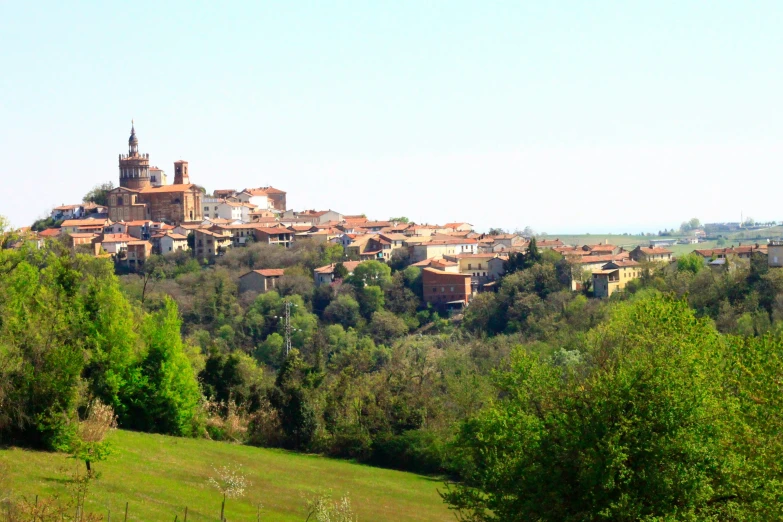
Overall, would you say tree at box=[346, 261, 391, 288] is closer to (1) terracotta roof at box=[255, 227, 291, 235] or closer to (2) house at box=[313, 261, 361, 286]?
(2) house at box=[313, 261, 361, 286]

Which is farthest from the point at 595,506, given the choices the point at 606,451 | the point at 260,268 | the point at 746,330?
the point at 260,268

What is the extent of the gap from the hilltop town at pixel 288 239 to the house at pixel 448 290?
0.22 ft

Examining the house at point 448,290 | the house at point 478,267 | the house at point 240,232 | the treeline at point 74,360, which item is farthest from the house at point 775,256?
the house at point 240,232

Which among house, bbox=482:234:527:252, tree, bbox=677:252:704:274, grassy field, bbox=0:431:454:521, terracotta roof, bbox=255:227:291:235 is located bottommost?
grassy field, bbox=0:431:454:521

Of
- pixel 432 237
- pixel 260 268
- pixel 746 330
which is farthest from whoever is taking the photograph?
pixel 432 237

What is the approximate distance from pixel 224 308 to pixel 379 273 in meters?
11.2

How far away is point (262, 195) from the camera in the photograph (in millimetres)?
107312

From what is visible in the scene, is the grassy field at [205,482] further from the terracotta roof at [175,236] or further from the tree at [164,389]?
the terracotta roof at [175,236]

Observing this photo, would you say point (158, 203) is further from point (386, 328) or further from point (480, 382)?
point (480, 382)

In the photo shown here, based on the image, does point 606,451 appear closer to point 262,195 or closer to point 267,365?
point 267,365

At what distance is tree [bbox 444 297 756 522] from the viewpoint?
15141mm

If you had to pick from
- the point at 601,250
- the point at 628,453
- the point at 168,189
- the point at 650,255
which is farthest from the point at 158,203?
the point at 628,453

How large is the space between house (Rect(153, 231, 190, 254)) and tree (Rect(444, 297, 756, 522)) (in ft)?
223

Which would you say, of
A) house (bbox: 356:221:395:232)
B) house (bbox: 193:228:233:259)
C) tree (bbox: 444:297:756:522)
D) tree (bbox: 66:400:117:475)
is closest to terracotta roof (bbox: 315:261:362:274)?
house (bbox: 193:228:233:259)
